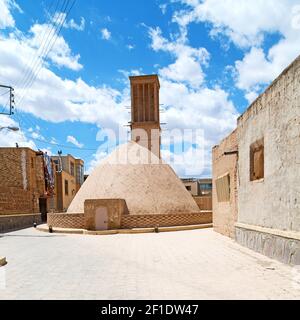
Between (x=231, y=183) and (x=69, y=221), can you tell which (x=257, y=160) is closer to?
(x=231, y=183)

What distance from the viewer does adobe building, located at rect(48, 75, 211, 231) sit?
15.3 meters

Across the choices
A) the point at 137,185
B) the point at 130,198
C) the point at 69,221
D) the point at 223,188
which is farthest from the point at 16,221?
the point at 223,188

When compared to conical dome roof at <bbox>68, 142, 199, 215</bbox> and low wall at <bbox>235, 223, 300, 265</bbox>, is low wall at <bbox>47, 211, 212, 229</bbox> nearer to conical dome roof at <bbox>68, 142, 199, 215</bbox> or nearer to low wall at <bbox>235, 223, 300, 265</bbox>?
conical dome roof at <bbox>68, 142, 199, 215</bbox>

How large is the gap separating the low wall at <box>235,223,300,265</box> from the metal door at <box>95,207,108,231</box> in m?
7.62

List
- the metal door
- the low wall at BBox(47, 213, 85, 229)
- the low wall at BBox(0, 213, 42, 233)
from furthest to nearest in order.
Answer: the low wall at BBox(0, 213, 42, 233) → the low wall at BBox(47, 213, 85, 229) → the metal door

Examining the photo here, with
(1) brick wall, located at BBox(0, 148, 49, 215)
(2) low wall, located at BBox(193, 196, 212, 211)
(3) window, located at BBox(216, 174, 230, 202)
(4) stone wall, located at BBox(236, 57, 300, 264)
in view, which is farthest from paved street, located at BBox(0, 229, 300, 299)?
(2) low wall, located at BBox(193, 196, 212, 211)

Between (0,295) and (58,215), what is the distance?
11.9 m

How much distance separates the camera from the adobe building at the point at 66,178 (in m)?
30.0

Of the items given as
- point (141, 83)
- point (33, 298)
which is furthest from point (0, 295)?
point (141, 83)

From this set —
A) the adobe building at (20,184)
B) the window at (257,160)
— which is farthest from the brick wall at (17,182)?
the window at (257,160)

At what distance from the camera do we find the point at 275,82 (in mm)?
7027

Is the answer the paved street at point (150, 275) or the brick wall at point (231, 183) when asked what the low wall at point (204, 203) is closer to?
the brick wall at point (231, 183)
